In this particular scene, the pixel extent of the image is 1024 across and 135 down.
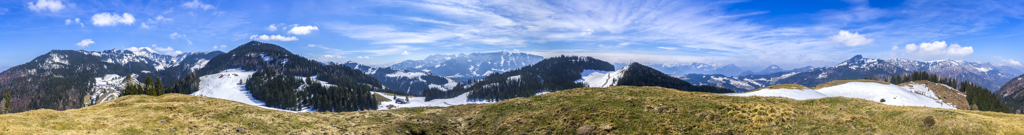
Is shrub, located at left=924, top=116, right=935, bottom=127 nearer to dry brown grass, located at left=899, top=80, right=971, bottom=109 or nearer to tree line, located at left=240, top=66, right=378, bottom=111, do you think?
dry brown grass, located at left=899, top=80, right=971, bottom=109

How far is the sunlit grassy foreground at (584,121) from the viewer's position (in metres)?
15.6

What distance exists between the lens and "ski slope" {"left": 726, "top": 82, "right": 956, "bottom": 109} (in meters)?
42.3

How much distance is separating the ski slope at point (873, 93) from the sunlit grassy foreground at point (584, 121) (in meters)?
20.1

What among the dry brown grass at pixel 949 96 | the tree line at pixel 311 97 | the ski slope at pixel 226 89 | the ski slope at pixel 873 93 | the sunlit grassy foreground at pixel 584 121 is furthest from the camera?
the ski slope at pixel 226 89

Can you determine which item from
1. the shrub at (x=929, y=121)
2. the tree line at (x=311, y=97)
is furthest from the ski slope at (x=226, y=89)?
the shrub at (x=929, y=121)

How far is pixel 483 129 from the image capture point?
70.3ft

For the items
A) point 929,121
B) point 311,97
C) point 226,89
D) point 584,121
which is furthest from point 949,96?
point 226,89

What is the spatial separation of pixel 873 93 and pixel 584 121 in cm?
5817

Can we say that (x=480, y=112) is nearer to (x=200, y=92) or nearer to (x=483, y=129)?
(x=483, y=129)

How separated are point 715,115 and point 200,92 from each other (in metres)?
224

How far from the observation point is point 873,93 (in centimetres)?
5106

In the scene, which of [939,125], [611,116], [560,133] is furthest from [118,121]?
[939,125]

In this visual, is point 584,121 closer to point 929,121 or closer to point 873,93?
point 929,121

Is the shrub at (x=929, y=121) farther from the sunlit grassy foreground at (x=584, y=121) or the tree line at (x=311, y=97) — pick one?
the tree line at (x=311, y=97)
